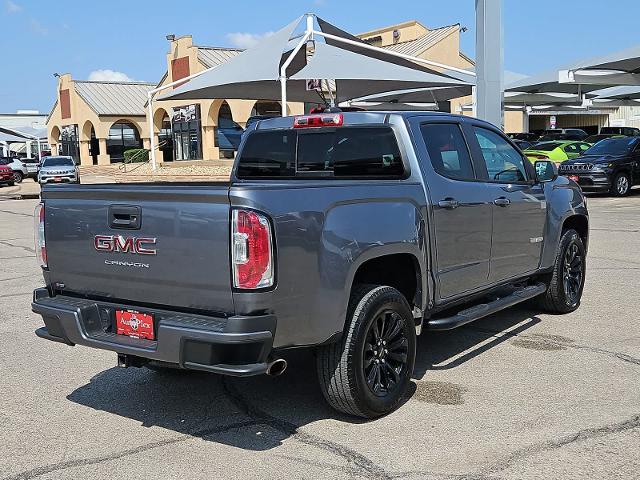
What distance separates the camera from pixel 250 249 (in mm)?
3809

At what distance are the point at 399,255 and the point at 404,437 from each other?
3.89 ft

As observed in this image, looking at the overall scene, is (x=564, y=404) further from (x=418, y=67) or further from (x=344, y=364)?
(x=418, y=67)

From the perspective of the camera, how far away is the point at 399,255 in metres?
4.87

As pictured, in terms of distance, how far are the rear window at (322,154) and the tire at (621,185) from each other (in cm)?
1729

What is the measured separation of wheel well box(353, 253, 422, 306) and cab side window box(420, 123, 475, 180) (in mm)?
776

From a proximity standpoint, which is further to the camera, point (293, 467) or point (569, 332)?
point (569, 332)

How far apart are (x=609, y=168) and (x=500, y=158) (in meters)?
16.1

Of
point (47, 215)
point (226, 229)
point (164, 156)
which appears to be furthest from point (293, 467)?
point (164, 156)

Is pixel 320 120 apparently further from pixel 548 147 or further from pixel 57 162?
pixel 57 162

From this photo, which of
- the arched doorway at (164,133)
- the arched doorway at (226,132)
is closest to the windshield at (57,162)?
the arched doorway at (226,132)

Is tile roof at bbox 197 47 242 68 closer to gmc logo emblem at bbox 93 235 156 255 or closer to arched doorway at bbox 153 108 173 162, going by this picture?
arched doorway at bbox 153 108 173 162

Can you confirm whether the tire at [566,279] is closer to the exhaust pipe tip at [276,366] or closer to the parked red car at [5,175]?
the exhaust pipe tip at [276,366]

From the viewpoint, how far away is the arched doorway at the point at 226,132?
4234 cm

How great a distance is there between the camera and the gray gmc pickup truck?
3865 millimetres
